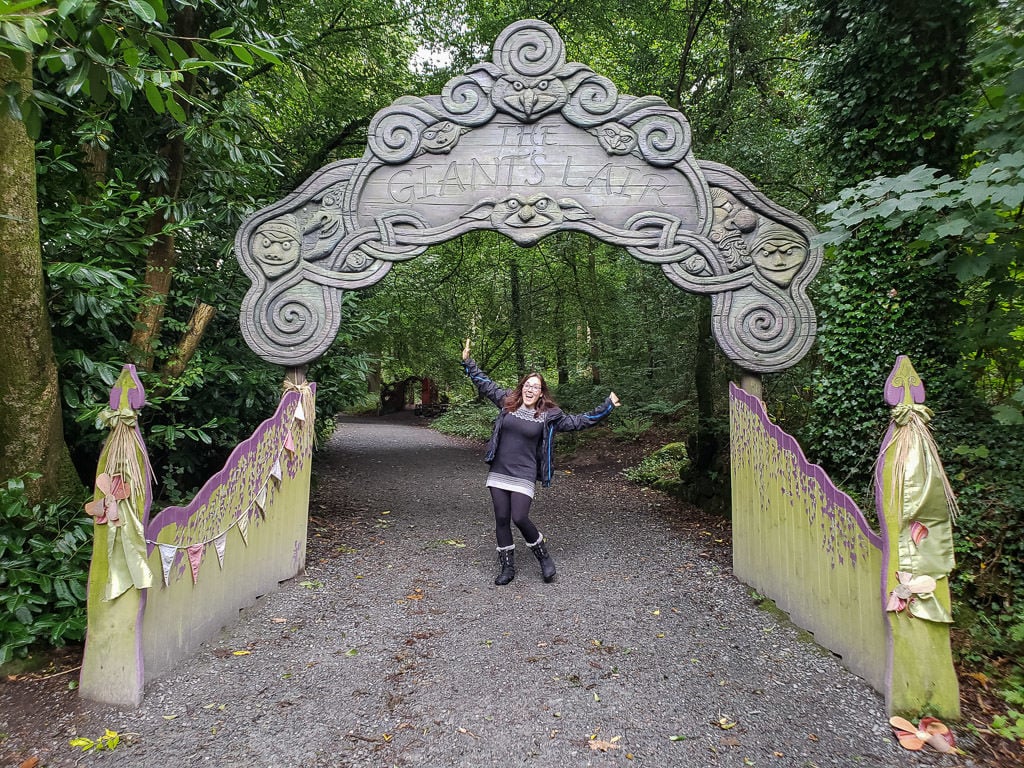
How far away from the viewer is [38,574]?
3.35 metres

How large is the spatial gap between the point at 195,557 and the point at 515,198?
135 inches

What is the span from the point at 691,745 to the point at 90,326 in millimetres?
4480

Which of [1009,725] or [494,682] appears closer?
[1009,725]

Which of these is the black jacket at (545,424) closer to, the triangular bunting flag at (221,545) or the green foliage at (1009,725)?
the triangular bunting flag at (221,545)

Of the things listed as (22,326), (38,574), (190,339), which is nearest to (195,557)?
(38,574)

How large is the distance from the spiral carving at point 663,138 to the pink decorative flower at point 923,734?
396 cm

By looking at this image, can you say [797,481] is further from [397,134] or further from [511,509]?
[397,134]

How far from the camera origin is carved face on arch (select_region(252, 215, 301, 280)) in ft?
15.5

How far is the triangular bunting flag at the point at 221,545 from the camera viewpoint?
3.68 metres

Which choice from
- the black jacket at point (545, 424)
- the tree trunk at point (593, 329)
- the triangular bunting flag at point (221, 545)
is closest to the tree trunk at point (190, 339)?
the triangular bunting flag at point (221, 545)

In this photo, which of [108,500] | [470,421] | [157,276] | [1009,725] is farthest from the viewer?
[470,421]

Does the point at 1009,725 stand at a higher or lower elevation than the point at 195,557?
lower

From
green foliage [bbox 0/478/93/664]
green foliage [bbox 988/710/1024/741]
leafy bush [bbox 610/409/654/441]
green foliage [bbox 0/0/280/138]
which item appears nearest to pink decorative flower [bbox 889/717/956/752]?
green foliage [bbox 988/710/1024/741]

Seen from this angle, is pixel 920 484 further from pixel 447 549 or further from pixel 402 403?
pixel 402 403
